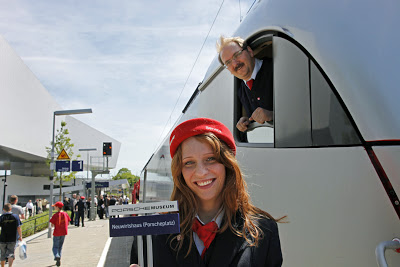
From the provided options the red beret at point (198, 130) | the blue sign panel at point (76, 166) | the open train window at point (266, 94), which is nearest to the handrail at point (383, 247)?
the red beret at point (198, 130)

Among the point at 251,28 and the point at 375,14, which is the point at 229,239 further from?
the point at 251,28

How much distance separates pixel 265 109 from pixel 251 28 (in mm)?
688

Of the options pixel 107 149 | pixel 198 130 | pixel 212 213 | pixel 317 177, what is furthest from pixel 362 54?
pixel 107 149

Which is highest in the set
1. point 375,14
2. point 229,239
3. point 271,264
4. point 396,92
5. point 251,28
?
point 251,28

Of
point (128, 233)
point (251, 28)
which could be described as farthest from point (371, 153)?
point (251, 28)

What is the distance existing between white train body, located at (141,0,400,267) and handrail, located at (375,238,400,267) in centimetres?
6

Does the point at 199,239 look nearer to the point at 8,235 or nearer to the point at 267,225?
the point at 267,225

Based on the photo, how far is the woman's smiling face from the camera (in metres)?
1.76

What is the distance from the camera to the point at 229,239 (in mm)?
1608

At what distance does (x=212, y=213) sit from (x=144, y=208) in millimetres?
507

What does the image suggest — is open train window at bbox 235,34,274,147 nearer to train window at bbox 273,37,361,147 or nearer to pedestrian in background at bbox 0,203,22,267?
train window at bbox 273,37,361,147

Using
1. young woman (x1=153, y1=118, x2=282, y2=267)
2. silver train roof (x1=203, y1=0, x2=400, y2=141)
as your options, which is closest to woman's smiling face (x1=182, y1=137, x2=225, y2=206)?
young woman (x1=153, y1=118, x2=282, y2=267)

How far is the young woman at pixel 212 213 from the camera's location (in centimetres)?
158

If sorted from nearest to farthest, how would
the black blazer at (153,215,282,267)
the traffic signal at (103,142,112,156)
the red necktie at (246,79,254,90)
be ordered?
the black blazer at (153,215,282,267) → the red necktie at (246,79,254,90) → the traffic signal at (103,142,112,156)
